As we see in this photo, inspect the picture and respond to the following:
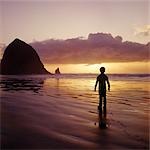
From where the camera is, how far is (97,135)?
5188 millimetres

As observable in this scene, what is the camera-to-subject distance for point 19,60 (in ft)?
133

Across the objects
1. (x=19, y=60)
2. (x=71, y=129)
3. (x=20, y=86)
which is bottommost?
(x=71, y=129)

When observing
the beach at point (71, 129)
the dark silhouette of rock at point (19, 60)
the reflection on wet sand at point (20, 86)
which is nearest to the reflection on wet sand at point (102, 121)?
the beach at point (71, 129)

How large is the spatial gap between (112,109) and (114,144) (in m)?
3.85

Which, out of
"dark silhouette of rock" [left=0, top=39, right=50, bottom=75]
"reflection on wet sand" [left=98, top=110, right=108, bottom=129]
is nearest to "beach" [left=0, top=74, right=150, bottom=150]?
"reflection on wet sand" [left=98, top=110, right=108, bottom=129]

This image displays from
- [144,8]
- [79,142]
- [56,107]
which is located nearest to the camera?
[79,142]

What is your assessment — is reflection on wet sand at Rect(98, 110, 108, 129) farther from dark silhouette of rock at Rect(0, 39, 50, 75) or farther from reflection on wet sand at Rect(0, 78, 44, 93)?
dark silhouette of rock at Rect(0, 39, 50, 75)

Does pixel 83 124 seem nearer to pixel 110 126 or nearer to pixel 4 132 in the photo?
pixel 110 126

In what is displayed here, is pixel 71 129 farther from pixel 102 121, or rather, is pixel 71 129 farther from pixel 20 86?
pixel 20 86

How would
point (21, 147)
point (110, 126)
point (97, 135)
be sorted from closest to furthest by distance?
point (21, 147) < point (97, 135) < point (110, 126)

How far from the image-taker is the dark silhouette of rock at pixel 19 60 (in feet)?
130

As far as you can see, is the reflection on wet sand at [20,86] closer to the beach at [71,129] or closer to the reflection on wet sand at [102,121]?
the beach at [71,129]

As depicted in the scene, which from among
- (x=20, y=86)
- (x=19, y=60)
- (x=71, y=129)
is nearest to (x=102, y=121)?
(x=71, y=129)

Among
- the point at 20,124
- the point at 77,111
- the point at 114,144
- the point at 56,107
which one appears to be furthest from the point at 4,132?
the point at 56,107
